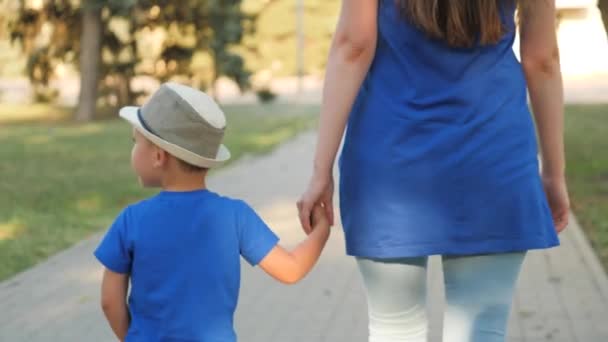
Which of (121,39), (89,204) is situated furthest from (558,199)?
(121,39)

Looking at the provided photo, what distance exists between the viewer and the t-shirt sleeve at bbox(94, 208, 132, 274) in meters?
3.29

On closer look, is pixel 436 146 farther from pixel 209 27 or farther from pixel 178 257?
pixel 209 27

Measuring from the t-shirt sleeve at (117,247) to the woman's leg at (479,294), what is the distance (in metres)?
0.74

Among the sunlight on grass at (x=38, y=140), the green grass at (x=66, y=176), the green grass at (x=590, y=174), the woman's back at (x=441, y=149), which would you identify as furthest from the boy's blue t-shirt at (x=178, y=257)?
the sunlight on grass at (x=38, y=140)

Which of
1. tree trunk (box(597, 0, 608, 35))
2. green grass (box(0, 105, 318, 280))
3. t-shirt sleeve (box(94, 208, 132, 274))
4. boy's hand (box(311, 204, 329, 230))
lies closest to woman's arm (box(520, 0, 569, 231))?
boy's hand (box(311, 204, 329, 230))

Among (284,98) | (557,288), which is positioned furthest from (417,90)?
(284,98)

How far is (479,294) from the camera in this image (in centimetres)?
335

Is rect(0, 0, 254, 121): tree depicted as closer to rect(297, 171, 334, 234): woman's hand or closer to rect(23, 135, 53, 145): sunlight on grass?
rect(23, 135, 53, 145): sunlight on grass

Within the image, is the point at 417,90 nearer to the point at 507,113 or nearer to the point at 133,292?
the point at 507,113

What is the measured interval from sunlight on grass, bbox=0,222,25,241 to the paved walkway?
66 cm

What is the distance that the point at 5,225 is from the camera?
432 inches

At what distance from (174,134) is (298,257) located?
426mm

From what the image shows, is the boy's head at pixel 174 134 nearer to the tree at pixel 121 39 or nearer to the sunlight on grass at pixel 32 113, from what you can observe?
the tree at pixel 121 39

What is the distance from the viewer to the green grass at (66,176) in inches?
410
